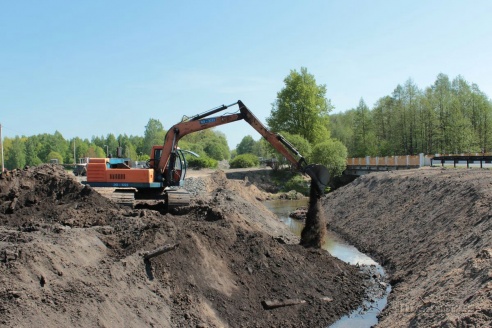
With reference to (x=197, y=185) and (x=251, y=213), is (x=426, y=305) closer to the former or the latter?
(x=251, y=213)

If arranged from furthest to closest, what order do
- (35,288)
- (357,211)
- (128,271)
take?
(357,211) < (128,271) < (35,288)

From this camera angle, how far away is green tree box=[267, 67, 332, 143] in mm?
59281

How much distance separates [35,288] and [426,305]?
7618mm

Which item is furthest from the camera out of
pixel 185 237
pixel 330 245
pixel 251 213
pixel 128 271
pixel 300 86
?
pixel 300 86

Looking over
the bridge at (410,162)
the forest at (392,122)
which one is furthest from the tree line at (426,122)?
the bridge at (410,162)

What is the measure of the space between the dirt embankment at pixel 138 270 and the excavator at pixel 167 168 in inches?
70.5

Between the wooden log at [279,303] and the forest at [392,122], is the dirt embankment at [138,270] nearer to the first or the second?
the wooden log at [279,303]

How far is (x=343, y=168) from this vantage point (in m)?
48.6

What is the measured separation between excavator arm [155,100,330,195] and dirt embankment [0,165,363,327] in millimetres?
2582

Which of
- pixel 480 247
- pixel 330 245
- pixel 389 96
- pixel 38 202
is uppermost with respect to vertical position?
pixel 389 96

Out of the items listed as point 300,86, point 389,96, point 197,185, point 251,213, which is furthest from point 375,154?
point 251,213

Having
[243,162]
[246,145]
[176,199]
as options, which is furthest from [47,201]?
[246,145]

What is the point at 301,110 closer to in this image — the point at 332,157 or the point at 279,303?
the point at 332,157

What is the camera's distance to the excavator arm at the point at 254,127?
49.1ft
